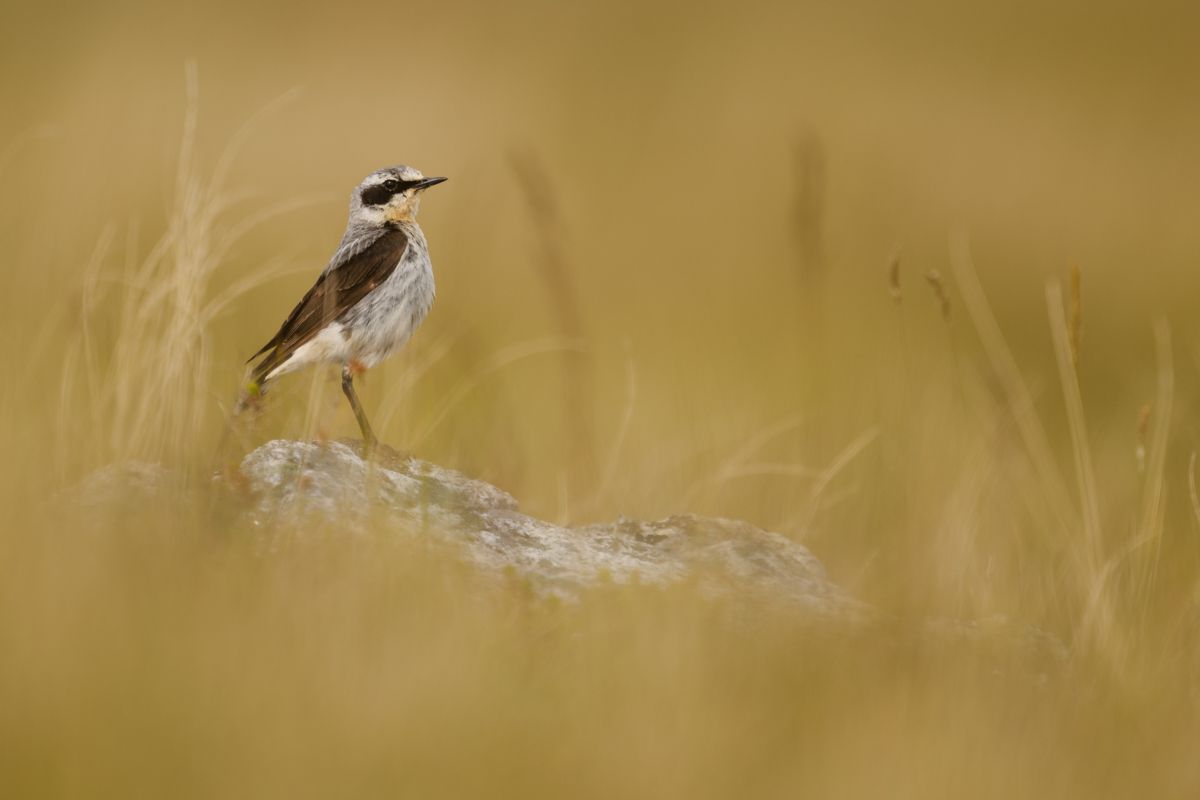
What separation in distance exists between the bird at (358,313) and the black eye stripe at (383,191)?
1.25ft

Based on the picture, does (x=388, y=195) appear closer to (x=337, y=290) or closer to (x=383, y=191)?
(x=383, y=191)

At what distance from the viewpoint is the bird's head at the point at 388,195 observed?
7293 mm

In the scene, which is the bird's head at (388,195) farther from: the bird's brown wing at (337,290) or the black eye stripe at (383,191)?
the bird's brown wing at (337,290)

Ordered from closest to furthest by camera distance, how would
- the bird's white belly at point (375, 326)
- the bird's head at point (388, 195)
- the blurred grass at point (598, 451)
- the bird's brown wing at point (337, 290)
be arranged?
the blurred grass at point (598, 451) < the bird's brown wing at point (337, 290) < the bird's white belly at point (375, 326) < the bird's head at point (388, 195)

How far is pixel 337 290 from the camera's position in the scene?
21.9 ft

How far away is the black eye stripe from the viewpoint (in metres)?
7.33

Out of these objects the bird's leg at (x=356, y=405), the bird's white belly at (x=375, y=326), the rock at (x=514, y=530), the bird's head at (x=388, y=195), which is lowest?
the rock at (x=514, y=530)

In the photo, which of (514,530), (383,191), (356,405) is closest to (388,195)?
(383,191)

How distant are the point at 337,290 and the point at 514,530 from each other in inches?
80.0

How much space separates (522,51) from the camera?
20.2 meters

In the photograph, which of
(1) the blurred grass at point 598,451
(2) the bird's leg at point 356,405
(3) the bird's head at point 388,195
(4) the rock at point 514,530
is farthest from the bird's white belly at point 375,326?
(4) the rock at point 514,530

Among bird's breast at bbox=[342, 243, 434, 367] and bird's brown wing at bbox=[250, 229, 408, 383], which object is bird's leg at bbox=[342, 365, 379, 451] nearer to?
bird's breast at bbox=[342, 243, 434, 367]

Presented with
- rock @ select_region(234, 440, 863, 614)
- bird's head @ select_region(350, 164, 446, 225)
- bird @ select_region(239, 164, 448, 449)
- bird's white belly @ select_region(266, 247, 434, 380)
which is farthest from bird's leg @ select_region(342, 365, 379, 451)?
bird's head @ select_region(350, 164, 446, 225)

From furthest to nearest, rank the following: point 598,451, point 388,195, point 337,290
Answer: point 598,451 → point 388,195 → point 337,290
